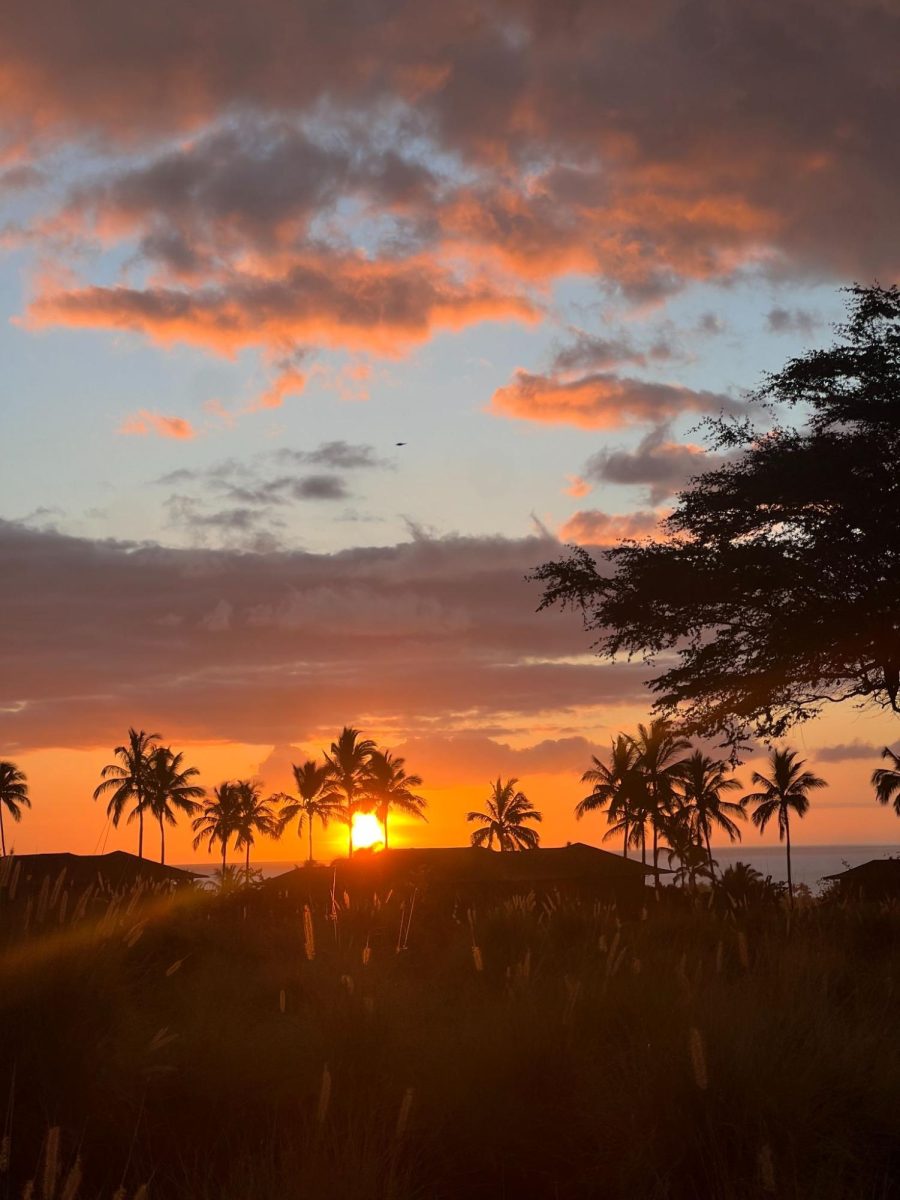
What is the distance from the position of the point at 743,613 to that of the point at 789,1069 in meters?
13.1

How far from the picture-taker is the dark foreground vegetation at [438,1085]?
5598 millimetres

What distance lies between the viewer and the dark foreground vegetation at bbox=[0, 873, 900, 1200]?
560 cm

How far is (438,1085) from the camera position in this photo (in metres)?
6.68

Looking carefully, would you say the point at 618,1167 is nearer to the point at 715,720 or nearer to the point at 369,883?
the point at 715,720

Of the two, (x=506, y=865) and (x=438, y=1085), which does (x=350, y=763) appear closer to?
(x=506, y=865)

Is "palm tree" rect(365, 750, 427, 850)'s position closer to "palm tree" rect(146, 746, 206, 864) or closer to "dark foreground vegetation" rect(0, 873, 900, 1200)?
"palm tree" rect(146, 746, 206, 864)

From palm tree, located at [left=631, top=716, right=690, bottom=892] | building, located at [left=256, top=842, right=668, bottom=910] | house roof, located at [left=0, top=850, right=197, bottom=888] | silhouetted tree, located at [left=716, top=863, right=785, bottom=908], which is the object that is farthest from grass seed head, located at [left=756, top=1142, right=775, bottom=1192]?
palm tree, located at [left=631, top=716, right=690, bottom=892]

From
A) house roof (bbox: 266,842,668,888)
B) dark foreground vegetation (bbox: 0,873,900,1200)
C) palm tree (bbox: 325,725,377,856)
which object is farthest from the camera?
→ palm tree (bbox: 325,725,377,856)

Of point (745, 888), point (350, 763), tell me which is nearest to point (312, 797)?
point (350, 763)

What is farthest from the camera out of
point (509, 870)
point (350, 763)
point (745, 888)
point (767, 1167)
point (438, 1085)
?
point (350, 763)

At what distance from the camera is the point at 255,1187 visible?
16.9 ft

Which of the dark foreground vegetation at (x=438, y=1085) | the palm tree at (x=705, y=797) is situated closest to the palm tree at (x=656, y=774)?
the palm tree at (x=705, y=797)

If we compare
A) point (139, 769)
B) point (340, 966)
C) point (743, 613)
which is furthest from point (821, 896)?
point (139, 769)

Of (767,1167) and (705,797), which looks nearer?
(767,1167)
